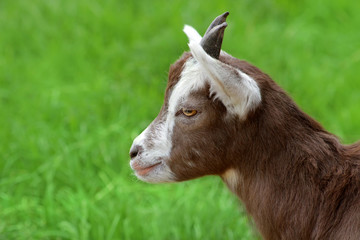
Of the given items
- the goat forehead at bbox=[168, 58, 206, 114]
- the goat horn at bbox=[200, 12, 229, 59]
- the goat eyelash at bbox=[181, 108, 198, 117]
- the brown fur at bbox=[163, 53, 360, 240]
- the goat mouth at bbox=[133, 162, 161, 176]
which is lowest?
the brown fur at bbox=[163, 53, 360, 240]

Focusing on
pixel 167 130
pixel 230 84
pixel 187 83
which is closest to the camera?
pixel 230 84

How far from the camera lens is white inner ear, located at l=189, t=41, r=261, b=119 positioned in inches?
127

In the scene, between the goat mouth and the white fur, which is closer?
the white fur

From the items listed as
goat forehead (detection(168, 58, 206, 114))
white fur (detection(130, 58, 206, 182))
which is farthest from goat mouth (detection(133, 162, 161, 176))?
goat forehead (detection(168, 58, 206, 114))

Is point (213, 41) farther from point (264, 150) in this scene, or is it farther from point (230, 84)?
point (264, 150)

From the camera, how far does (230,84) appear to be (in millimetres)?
3311

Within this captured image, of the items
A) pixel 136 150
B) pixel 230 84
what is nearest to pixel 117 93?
pixel 136 150

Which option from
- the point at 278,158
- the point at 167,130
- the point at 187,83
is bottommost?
the point at 278,158

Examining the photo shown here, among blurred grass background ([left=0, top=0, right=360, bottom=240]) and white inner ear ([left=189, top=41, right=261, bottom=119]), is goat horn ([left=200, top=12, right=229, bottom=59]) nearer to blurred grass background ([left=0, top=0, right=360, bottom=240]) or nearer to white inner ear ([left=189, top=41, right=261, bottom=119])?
white inner ear ([left=189, top=41, right=261, bottom=119])

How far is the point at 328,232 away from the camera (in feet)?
11.3

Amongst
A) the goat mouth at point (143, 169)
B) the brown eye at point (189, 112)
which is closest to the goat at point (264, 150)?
the brown eye at point (189, 112)

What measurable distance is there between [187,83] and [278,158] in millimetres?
658

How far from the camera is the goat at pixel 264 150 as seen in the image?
3.44 m

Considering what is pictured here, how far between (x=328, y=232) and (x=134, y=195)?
2.54 meters
